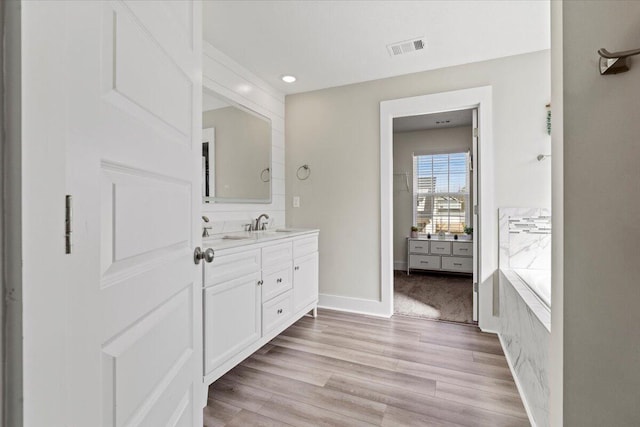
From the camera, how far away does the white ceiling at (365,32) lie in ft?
6.74

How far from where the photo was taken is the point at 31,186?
409 millimetres

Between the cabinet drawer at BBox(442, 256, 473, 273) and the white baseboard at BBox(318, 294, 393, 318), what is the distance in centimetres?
225

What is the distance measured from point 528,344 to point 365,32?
2312 millimetres

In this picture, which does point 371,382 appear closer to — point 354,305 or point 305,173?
point 354,305

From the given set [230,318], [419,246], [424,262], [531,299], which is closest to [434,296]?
[424,262]

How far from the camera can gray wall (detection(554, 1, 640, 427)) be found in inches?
33.9

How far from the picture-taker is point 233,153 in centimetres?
282

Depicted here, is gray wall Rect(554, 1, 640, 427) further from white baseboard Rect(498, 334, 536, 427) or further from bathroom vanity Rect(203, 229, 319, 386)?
bathroom vanity Rect(203, 229, 319, 386)

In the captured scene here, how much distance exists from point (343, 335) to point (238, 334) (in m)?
1.05

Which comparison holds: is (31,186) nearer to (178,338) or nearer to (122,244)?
(122,244)

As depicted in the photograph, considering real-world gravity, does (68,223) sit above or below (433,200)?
below

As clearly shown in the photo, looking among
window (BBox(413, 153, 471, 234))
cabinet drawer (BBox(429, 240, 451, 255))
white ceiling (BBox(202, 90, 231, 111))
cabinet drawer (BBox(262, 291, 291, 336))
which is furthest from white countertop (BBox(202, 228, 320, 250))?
window (BBox(413, 153, 471, 234))

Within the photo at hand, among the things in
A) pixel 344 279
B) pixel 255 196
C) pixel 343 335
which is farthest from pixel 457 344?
pixel 255 196

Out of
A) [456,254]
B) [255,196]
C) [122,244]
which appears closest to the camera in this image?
[122,244]
